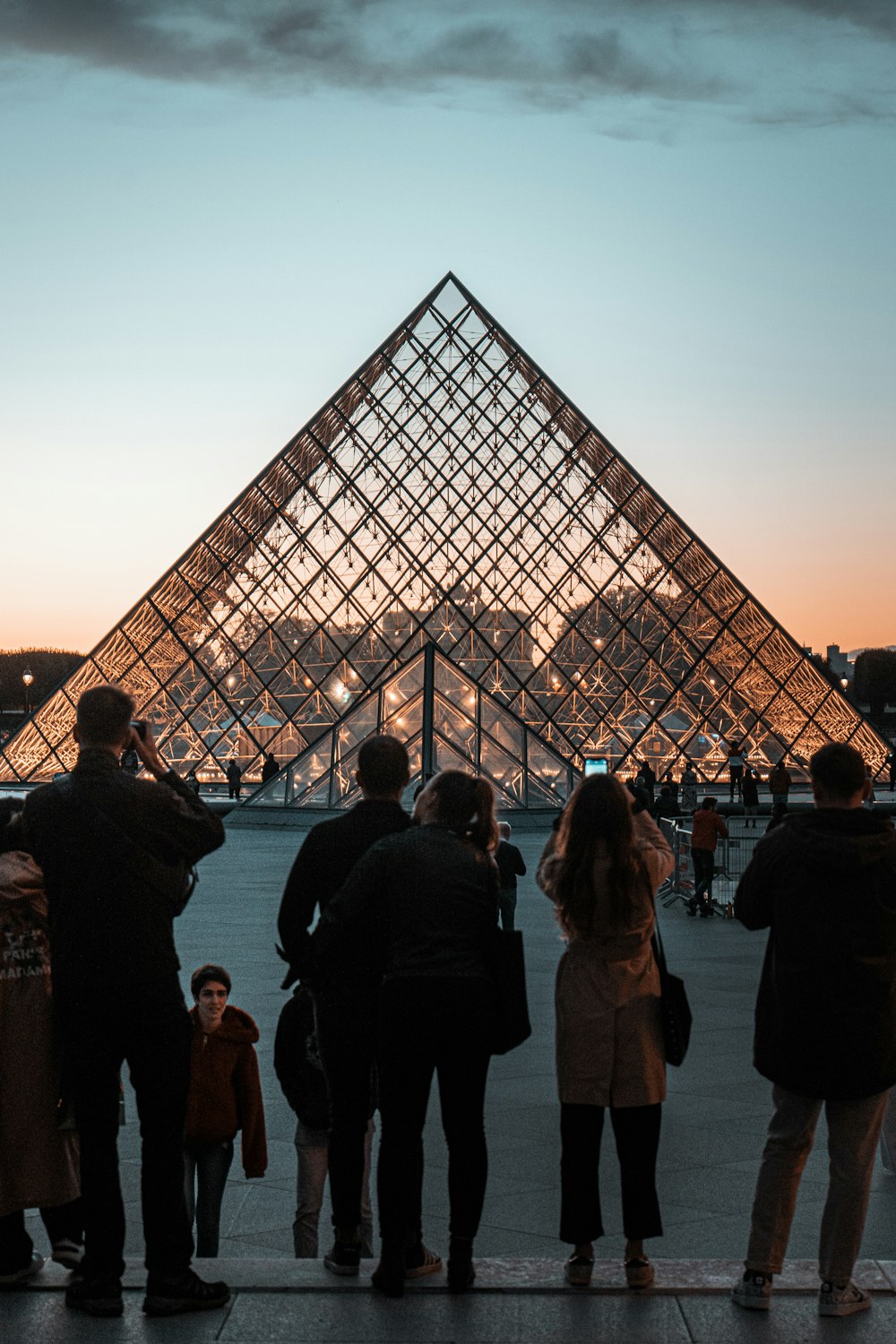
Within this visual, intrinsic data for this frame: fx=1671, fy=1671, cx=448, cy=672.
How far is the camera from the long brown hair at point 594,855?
5.02 m

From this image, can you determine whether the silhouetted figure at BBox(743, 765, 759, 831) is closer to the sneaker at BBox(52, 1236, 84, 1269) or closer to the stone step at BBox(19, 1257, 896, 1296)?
the stone step at BBox(19, 1257, 896, 1296)

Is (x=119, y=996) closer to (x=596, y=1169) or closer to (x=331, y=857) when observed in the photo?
(x=331, y=857)

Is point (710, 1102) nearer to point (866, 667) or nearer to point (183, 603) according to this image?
point (183, 603)

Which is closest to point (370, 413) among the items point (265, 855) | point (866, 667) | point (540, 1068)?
point (265, 855)

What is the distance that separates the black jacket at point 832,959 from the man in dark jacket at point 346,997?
1.17 metres

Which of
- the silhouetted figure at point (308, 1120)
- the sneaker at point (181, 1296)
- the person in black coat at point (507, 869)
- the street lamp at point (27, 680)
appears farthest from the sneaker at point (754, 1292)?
the street lamp at point (27, 680)

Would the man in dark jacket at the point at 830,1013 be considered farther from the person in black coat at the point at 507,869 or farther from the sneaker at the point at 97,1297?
the person in black coat at the point at 507,869

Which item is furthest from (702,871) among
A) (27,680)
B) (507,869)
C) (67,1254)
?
(27,680)

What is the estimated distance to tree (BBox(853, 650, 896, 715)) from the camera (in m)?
124

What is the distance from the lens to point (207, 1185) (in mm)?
5570

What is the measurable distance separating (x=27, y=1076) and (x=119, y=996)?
403 millimetres

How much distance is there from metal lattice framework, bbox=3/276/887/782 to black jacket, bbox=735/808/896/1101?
36.1 meters

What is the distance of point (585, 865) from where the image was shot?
16.5 ft

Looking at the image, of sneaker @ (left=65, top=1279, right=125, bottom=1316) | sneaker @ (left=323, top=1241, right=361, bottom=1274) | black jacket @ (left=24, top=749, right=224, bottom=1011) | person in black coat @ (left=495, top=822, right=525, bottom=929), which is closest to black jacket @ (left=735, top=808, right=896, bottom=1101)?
sneaker @ (left=323, top=1241, right=361, bottom=1274)
